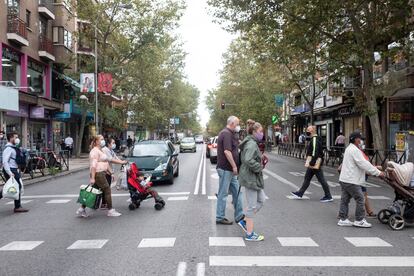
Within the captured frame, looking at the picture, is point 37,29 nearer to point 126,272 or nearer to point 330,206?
point 330,206

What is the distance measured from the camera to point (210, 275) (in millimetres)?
5383

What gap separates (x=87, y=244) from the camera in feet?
23.4

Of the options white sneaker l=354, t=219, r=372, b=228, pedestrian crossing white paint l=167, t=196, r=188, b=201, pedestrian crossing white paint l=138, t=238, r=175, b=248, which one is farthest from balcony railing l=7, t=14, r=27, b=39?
white sneaker l=354, t=219, r=372, b=228

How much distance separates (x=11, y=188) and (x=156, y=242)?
14.9 ft

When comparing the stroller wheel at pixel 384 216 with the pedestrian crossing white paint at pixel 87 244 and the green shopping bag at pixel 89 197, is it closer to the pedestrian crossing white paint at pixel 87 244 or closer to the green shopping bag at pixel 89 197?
the pedestrian crossing white paint at pixel 87 244

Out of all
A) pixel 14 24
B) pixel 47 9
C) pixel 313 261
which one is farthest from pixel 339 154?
pixel 47 9

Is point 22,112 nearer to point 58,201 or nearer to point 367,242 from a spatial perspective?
point 58,201

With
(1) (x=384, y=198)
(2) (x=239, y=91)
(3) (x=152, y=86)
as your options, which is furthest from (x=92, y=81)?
(2) (x=239, y=91)

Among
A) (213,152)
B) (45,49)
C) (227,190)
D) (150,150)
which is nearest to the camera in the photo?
(227,190)

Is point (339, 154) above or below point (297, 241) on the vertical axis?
above

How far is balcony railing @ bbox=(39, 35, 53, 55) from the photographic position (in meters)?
→ 30.6

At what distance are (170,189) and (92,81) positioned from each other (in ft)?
57.3

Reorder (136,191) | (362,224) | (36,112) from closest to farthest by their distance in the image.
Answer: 1. (362,224)
2. (136,191)
3. (36,112)

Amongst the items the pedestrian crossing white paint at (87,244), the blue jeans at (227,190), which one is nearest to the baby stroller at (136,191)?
the blue jeans at (227,190)
